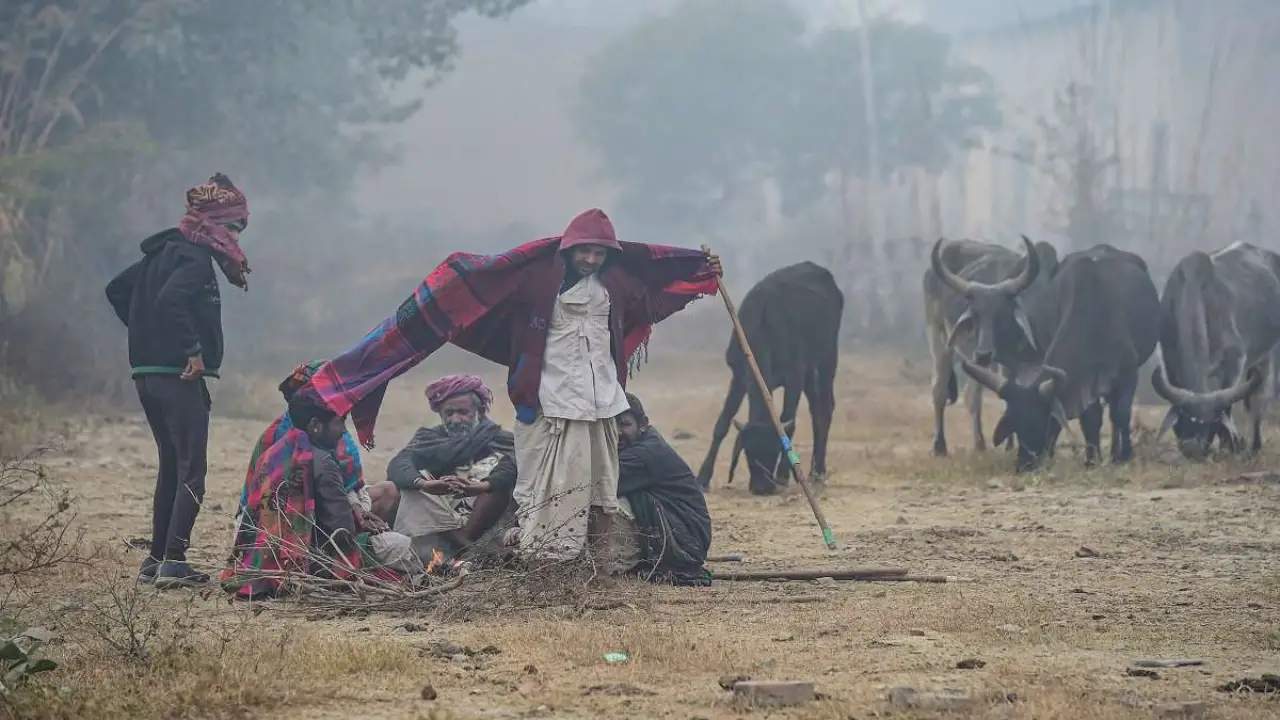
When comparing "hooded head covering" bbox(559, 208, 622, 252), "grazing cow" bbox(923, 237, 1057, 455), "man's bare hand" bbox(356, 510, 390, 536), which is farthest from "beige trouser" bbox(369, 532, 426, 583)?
"grazing cow" bbox(923, 237, 1057, 455)

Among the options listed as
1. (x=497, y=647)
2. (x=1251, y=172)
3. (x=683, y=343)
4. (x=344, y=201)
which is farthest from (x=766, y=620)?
(x=1251, y=172)

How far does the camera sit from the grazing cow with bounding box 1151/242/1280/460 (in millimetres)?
12664

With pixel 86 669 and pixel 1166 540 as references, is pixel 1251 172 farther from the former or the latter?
pixel 86 669

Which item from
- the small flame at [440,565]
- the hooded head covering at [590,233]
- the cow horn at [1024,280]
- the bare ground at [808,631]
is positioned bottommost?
the bare ground at [808,631]

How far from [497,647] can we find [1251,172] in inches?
1421

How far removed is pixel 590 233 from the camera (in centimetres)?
698

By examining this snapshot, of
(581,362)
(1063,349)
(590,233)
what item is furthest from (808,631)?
(1063,349)

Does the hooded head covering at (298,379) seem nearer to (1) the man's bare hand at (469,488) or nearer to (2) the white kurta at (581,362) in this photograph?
(1) the man's bare hand at (469,488)

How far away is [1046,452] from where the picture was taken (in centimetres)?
1241

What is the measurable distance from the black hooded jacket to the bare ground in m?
1.04

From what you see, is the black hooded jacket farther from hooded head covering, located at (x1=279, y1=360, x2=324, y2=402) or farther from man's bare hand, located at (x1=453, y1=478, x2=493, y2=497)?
man's bare hand, located at (x1=453, y1=478, x2=493, y2=497)

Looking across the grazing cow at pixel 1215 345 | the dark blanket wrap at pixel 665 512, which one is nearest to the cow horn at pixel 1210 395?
the grazing cow at pixel 1215 345

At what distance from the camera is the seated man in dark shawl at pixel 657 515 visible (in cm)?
727

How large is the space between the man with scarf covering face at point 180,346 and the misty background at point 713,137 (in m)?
15.0
